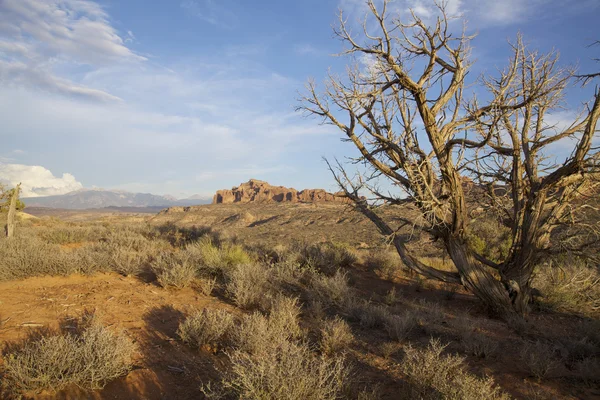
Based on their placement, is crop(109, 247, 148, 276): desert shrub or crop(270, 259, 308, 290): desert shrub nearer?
crop(109, 247, 148, 276): desert shrub

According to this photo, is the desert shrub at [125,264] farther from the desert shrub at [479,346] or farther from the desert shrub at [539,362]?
the desert shrub at [539,362]

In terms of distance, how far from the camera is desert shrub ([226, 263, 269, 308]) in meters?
6.12

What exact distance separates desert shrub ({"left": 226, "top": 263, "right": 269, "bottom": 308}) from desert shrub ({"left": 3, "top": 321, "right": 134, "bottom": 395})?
8.54 feet

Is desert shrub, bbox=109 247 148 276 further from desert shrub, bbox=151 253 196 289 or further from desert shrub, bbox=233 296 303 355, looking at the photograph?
desert shrub, bbox=233 296 303 355

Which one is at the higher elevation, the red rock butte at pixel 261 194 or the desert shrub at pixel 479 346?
the red rock butte at pixel 261 194

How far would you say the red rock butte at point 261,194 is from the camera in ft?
224

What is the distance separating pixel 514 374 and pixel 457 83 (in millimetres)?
4919

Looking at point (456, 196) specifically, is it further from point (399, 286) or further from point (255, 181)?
point (255, 181)

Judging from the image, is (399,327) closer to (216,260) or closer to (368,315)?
(368,315)

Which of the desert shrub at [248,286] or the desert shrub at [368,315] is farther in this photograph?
the desert shrub at [248,286]

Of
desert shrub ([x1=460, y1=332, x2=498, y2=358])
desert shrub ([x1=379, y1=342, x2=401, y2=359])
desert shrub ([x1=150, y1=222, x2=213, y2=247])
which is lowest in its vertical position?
desert shrub ([x1=379, y1=342, x2=401, y2=359])

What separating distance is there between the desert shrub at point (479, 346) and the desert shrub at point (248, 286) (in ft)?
11.1

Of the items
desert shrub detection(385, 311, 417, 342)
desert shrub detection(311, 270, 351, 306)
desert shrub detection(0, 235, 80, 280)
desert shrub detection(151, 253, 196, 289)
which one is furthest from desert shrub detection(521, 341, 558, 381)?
desert shrub detection(0, 235, 80, 280)

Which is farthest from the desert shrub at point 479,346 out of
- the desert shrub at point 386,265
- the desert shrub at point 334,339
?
the desert shrub at point 386,265
